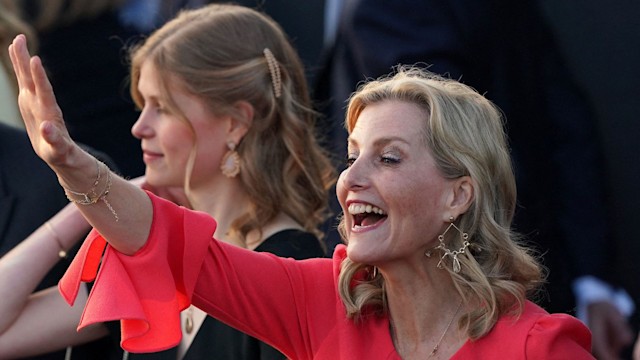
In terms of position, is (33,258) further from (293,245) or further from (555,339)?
(555,339)

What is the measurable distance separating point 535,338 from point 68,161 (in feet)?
3.24

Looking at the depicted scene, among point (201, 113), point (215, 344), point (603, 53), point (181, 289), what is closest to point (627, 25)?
point (603, 53)

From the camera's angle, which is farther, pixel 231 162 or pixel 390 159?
pixel 231 162

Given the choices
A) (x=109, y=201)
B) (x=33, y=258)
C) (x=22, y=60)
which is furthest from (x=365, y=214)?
(x=33, y=258)

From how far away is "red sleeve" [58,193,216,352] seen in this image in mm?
2701

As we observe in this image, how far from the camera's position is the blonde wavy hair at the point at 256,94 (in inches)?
146

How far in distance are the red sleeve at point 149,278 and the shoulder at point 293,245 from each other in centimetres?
76

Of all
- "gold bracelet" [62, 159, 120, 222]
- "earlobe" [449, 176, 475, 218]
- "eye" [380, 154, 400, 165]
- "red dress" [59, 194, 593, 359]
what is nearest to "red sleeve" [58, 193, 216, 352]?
"red dress" [59, 194, 593, 359]

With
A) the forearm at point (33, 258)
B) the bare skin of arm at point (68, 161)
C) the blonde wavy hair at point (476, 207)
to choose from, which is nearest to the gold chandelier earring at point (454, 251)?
the blonde wavy hair at point (476, 207)

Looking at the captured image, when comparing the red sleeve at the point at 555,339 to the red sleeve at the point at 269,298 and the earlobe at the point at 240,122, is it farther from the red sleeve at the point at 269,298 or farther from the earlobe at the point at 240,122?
the earlobe at the point at 240,122

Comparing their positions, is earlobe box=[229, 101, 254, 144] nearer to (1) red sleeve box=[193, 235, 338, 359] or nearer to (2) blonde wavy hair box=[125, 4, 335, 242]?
(2) blonde wavy hair box=[125, 4, 335, 242]

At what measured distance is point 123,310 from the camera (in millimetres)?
2680

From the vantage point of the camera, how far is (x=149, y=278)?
2.73m

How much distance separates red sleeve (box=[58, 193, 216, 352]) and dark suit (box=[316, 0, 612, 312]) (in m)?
1.21
